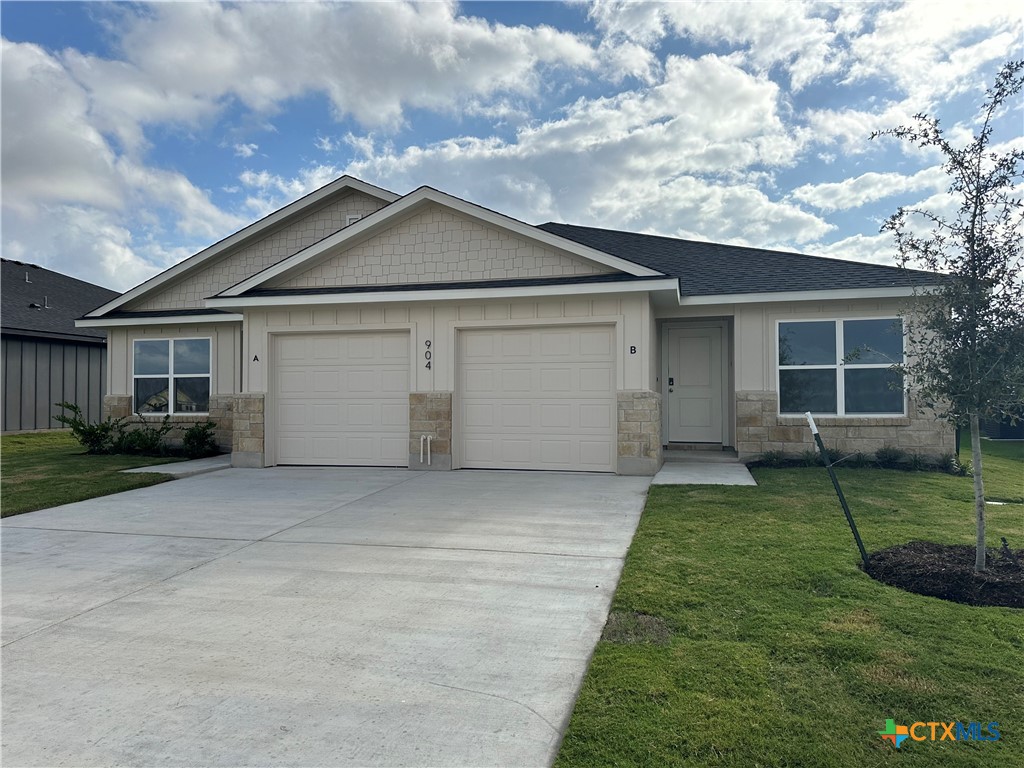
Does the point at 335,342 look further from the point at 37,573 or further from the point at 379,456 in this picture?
the point at 37,573

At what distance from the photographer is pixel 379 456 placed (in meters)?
10.9

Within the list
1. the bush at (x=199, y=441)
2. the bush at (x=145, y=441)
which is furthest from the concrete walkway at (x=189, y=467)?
the bush at (x=145, y=441)

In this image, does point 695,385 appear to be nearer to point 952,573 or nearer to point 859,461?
point 859,461

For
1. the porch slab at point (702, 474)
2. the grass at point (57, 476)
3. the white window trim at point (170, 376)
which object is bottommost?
the grass at point (57, 476)

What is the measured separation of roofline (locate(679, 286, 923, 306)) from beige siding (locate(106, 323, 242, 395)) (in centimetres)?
958

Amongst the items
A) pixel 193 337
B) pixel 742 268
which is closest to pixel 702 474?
pixel 742 268

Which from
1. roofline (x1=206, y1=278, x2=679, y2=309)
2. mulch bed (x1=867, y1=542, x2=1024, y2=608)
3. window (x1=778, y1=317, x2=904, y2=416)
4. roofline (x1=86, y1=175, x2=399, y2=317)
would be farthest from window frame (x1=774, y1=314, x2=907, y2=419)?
roofline (x1=86, y1=175, x2=399, y2=317)

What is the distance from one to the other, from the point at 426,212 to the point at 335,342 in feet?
9.33

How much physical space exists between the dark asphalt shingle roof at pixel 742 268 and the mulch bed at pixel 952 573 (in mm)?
5234

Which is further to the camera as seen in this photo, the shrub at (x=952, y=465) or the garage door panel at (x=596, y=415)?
the garage door panel at (x=596, y=415)

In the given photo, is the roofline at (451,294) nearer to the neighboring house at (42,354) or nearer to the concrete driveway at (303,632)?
the concrete driveway at (303,632)

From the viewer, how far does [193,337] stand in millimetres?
Result: 13727

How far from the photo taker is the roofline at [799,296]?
1004 cm

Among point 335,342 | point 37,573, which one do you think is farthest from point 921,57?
point 37,573
